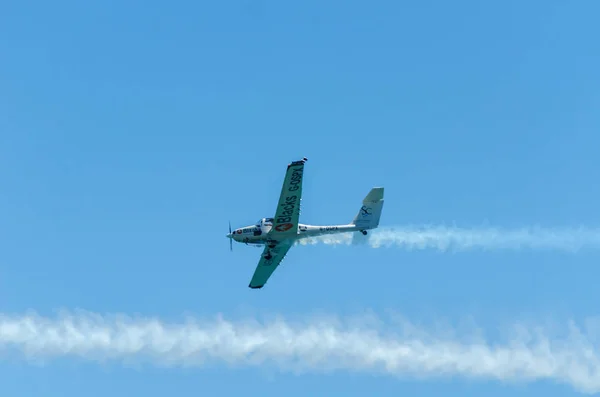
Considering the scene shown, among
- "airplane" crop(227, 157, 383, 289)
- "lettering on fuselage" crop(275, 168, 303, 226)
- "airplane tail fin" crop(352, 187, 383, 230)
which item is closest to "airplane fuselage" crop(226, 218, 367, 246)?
"airplane" crop(227, 157, 383, 289)

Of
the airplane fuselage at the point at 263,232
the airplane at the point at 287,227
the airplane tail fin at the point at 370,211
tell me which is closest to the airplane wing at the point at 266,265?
the airplane at the point at 287,227

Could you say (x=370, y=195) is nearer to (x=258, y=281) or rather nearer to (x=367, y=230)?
(x=367, y=230)

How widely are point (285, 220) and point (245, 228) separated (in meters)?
3.22

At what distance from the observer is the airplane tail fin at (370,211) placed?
2530 inches

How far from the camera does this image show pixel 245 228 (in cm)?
6300

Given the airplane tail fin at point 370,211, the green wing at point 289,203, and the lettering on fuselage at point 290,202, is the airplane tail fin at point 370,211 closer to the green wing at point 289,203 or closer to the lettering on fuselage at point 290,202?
the green wing at point 289,203

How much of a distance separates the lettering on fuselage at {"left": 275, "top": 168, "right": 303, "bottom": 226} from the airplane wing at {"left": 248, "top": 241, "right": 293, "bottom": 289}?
3.43 m

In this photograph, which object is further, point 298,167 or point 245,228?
point 245,228

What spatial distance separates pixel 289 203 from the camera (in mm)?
60281

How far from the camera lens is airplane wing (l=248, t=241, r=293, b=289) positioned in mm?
65000

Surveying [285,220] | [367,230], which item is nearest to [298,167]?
[285,220]

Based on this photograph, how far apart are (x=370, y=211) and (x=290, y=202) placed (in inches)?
271

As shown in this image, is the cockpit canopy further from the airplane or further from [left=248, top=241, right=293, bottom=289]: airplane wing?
[left=248, top=241, right=293, bottom=289]: airplane wing

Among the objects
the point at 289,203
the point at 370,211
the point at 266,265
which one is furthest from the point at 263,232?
the point at 370,211
